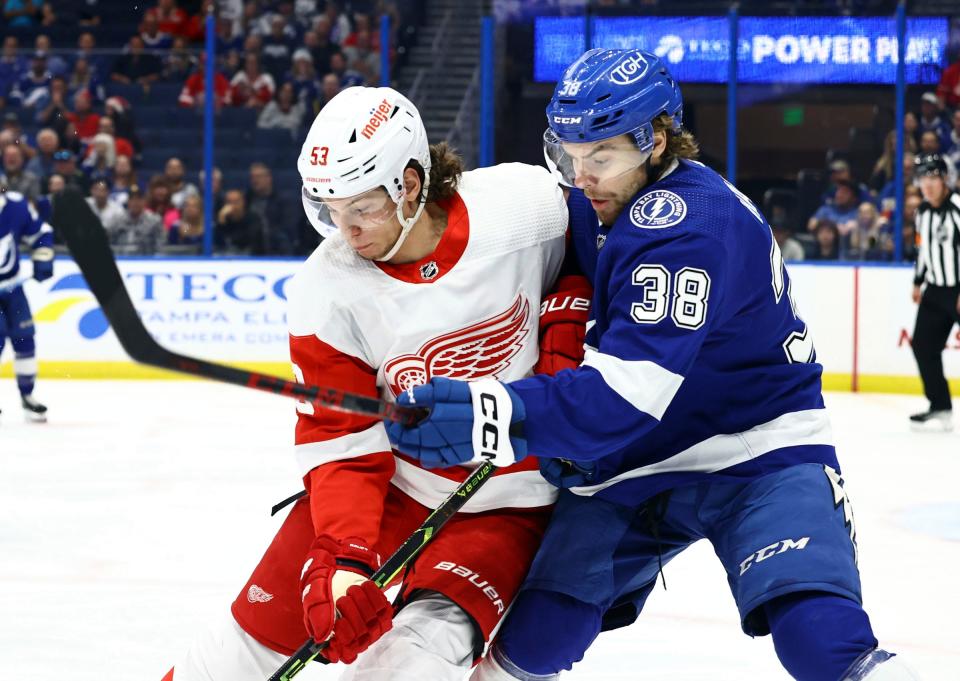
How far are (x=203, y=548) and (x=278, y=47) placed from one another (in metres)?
5.49

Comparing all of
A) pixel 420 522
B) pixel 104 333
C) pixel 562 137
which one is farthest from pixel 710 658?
pixel 104 333

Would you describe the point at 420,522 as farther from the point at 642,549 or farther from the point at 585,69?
the point at 585,69

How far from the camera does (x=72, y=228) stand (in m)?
1.70

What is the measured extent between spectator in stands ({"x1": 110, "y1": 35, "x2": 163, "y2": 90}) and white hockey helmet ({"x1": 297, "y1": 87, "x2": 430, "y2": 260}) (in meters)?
6.25

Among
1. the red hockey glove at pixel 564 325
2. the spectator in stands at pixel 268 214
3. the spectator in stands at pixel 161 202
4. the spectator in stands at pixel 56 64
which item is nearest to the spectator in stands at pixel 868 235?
the spectator in stands at pixel 268 214

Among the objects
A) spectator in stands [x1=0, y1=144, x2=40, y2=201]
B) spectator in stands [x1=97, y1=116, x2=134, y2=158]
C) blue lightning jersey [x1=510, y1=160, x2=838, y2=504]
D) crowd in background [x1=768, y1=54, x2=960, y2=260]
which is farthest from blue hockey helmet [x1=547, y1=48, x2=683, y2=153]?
spectator in stands [x1=0, y1=144, x2=40, y2=201]

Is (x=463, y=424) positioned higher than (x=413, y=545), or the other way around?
(x=463, y=424)

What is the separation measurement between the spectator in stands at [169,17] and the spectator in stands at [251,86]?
1.55m

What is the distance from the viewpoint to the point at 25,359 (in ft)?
22.9

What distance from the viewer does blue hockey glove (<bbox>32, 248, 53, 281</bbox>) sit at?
684cm

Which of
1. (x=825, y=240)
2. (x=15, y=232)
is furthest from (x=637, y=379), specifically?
(x=825, y=240)

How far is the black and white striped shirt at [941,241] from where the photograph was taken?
679cm

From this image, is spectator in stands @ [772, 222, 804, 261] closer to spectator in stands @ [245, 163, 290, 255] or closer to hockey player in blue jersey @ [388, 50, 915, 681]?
spectator in stands @ [245, 163, 290, 255]

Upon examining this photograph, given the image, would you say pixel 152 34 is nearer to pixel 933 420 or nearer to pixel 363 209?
pixel 933 420
